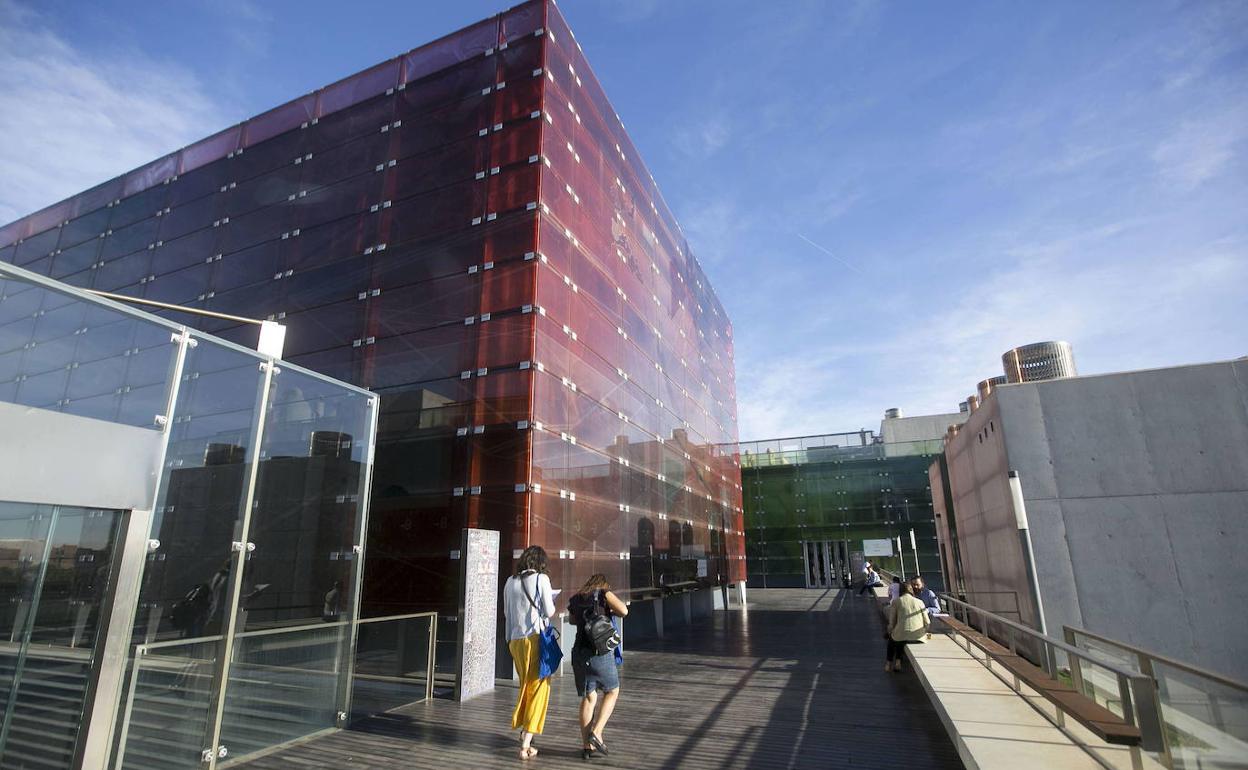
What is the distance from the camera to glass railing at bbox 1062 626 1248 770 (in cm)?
325

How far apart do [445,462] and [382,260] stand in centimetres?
520

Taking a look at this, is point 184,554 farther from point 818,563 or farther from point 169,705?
point 818,563

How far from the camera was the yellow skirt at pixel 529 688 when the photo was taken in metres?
6.25

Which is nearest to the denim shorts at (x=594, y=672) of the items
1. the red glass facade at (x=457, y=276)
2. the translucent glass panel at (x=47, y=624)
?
the translucent glass panel at (x=47, y=624)

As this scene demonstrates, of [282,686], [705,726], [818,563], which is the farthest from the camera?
[818,563]

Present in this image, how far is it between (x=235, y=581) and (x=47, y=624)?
1429 millimetres

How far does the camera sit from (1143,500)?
11125 mm

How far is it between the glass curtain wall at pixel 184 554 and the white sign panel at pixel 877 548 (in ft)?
120

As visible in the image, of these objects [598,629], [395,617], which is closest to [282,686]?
[395,617]

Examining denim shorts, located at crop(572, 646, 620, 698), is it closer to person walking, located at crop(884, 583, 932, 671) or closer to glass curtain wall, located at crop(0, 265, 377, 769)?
glass curtain wall, located at crop(0, 265, 377, 769)

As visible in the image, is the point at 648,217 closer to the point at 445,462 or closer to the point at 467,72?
the point at 467,72

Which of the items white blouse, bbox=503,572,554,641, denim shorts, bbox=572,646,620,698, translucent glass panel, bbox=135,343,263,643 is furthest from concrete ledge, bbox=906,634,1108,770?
translucent glass panel, bbox=135,343,263,643

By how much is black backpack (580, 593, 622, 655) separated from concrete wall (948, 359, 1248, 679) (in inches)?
361

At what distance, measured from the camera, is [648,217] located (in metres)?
21.3
